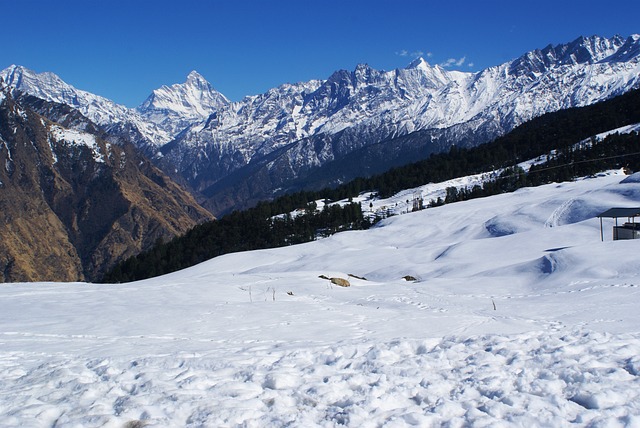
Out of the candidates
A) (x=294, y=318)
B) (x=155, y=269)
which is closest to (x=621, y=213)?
(x=294, y=318)

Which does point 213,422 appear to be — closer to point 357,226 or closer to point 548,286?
point 548,286

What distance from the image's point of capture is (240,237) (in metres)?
131

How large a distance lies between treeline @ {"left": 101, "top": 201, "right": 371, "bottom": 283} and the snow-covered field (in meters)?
97.9

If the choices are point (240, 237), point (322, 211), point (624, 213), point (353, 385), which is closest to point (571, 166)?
point (322, 211)

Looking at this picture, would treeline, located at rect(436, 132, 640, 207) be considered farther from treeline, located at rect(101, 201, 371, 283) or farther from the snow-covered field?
the snow-covered field

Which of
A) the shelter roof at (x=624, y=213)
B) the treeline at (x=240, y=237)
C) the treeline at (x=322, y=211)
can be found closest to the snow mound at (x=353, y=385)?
the shelter roof at (x=624, y=213)

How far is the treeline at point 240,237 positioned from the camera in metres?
120

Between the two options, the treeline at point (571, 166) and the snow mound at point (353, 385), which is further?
the treeline at point (571, 166)

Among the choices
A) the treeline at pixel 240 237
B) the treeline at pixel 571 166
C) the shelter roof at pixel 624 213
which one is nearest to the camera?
the shelter roof at pixel 624 213

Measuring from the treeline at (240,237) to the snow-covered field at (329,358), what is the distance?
97.9 metres

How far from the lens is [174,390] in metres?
8.53

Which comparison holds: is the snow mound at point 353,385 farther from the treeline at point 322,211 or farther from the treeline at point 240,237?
the treeline at point 322,211

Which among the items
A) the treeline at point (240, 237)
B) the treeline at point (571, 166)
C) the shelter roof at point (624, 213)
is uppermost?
the treeline at point (571, 166)

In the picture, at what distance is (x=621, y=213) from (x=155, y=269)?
100459mm
